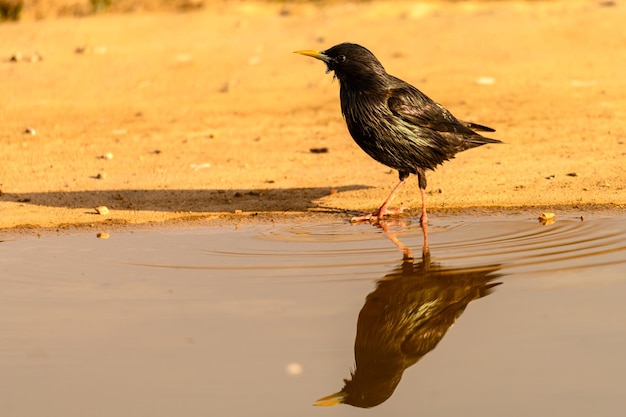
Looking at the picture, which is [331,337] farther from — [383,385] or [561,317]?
[561,317]

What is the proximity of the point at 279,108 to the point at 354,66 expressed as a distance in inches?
173

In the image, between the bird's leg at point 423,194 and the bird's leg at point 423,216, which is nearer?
the bird's leg at point 423,216

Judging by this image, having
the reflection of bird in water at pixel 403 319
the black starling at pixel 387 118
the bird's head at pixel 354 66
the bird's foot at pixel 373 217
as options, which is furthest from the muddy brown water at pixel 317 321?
the bird's head at pixel 354 66

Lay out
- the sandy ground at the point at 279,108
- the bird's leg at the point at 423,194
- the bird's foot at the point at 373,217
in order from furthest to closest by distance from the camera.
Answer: the sandy ground at the point at 279,108, the bird's foot at the point at 373,217, the bird's leg at the point at 423,194

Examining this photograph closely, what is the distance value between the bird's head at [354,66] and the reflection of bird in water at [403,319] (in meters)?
1.75

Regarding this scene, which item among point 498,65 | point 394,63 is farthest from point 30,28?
point 498,65

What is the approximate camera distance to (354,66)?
29.0 feet

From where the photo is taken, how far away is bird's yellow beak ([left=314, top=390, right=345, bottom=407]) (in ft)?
16.3

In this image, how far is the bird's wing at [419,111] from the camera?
8758 millimetres

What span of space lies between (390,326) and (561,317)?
904mm

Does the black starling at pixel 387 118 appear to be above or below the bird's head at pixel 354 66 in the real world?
below

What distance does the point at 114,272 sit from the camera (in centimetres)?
730

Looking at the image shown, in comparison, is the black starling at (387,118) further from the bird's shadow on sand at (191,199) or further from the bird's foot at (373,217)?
the bird's shadow on sand at (191,199)

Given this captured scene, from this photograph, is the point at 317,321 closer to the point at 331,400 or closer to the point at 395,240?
the point at 331,400
